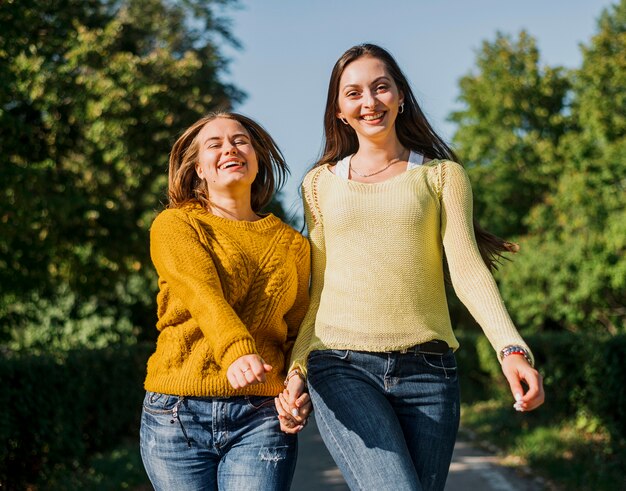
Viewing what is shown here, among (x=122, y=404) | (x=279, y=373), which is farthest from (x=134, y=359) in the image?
(x=279, y=373)

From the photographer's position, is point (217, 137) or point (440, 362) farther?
point (217, 137)

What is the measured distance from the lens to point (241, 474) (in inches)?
125

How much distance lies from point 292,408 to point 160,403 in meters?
0.51

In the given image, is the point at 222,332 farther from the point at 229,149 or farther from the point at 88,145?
the point at 88,145

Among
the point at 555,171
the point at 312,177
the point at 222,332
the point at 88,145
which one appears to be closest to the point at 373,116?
the point at 312,177

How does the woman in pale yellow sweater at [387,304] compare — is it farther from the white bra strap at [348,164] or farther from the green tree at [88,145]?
the green tree at [88,145]

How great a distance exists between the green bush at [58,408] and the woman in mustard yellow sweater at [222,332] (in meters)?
4.09

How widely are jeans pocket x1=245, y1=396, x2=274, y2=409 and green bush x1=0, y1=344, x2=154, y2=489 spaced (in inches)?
166

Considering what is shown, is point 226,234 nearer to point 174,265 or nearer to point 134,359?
point 174,265

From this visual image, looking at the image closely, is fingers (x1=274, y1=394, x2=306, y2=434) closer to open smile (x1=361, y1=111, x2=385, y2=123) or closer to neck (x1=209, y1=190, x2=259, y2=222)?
neck (x1=209, y1=190, x2=259, y2=222)

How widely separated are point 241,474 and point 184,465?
0.22 metres

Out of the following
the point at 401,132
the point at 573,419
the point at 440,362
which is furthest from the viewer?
the point at 573,419

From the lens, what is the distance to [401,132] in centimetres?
380

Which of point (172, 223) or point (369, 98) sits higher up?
point (369, 98)
